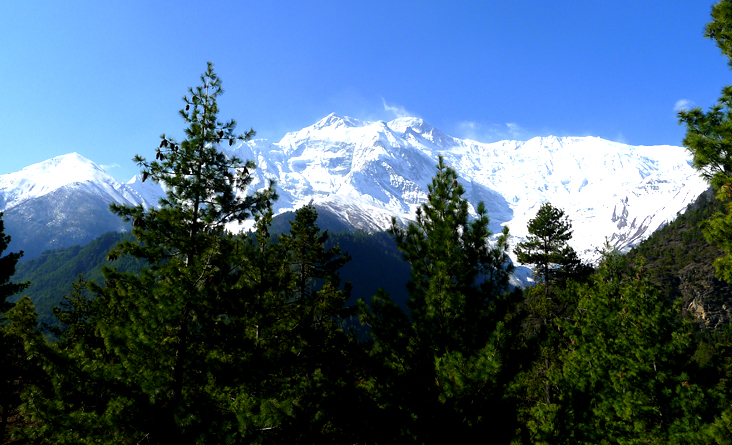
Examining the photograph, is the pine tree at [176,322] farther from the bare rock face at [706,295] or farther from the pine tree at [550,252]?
the bare rock face at [706,295]

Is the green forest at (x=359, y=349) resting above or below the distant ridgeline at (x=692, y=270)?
below

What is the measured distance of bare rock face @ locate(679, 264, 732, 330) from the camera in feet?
408

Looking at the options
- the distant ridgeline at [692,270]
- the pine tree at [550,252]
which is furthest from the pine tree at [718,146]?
the distant ridgeline at [692,270]

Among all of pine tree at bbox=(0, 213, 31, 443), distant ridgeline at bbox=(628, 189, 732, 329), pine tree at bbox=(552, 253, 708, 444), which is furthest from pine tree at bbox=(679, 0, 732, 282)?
distant ridgeline at bbox=(628, 189, 732, 329)

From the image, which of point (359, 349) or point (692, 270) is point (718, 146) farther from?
point (692, 270)

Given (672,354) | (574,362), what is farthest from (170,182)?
(672,354)

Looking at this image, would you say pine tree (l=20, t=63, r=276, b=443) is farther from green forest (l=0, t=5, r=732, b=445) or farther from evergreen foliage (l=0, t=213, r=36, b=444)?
evergreen foliage (l=0, t=213, r=36, b=444)

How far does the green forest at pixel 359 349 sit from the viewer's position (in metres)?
7.99

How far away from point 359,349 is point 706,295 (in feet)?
550

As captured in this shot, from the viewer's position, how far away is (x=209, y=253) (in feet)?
33.3

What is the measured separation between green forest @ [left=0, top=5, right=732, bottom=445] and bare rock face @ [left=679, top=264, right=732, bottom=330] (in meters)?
144

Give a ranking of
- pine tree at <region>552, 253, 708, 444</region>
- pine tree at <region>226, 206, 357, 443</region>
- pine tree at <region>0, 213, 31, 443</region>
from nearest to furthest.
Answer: pine tree at <region>226, 206, 357, 443</region>
pine tree at <region>552, 253, 708, 444</region>
pine tree at <region>0, 213, 31, 443</region>

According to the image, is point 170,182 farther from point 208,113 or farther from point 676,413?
point 676,413

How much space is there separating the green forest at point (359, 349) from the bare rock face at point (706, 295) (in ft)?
474
